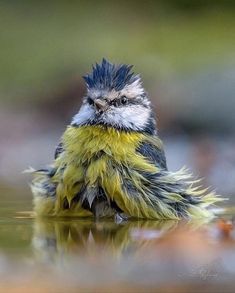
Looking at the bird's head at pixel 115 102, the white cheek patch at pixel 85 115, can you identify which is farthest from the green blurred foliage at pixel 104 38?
the white cheek patch at pixel 85 115

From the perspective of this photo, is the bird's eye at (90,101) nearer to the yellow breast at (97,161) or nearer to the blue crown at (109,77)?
the blue crown at (109,77)

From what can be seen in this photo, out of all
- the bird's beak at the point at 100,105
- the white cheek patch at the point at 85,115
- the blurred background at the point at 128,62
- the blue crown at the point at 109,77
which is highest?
the blurred background at the point at 128,62

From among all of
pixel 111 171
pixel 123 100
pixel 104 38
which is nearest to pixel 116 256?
pixel 111 171

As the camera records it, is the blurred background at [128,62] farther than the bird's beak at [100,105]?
Yes

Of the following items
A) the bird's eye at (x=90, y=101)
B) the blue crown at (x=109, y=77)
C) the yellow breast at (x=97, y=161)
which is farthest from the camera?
the blue crown at (x=109, y=77)

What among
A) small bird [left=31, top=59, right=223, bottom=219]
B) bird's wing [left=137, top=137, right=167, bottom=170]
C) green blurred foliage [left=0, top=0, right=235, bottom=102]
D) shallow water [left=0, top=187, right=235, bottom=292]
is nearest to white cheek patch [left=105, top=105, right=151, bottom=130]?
small bird [left=31, top=59, right=223, bottom=219]

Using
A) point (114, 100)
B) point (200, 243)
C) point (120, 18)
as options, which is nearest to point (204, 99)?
point (120, 18)

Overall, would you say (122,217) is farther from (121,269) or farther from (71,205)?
(121,269)

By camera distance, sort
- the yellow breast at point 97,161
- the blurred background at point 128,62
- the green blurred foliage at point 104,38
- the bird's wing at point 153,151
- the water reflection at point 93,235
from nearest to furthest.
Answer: the water reflection at point 93,235 → the yellow breast at point 97,161 → the bird's wing at point 153,151 → the blurred background at point 128,62 → the green blurred foliage at point 104,38
